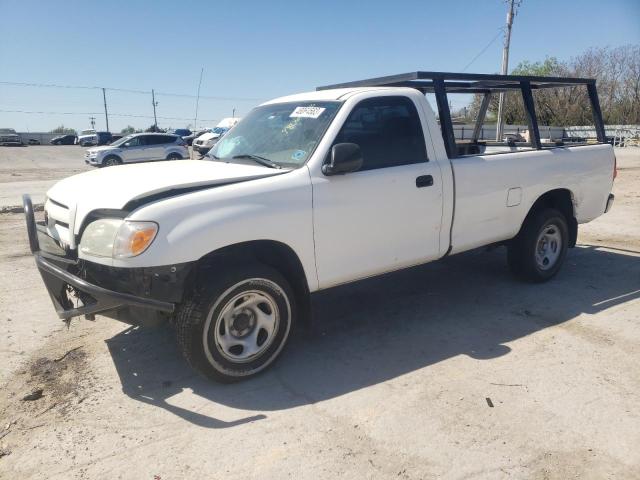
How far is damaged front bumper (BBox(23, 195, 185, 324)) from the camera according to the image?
3.07 metres

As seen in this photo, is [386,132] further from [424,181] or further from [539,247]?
[539,247]

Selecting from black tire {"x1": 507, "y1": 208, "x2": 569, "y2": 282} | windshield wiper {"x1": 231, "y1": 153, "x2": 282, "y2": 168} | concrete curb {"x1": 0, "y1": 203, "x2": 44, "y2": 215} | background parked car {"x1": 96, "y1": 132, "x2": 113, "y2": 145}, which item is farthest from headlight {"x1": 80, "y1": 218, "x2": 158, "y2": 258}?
background parked car {"x1": 96, "y1": 132, "x2": 113, "y2": 145}

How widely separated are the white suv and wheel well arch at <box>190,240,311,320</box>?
22.0 meters

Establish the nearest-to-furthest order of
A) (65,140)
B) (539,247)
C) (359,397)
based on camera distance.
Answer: (359,397) → (539,247) → (65,140)

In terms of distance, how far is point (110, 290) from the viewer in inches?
124

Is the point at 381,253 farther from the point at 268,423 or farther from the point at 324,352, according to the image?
the point at 268,423

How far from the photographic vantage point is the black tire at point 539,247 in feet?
17.3

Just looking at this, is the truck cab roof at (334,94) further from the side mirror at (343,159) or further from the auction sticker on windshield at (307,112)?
the side mirror at (343,159)

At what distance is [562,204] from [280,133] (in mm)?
3380

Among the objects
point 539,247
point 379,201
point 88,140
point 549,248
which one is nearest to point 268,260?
point 379,201

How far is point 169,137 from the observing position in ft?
81.8

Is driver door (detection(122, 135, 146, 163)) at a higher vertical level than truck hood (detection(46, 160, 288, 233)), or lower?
higher

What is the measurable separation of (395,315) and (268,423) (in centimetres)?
201

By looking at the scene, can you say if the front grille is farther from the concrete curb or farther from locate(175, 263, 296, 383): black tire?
the concrete curb
